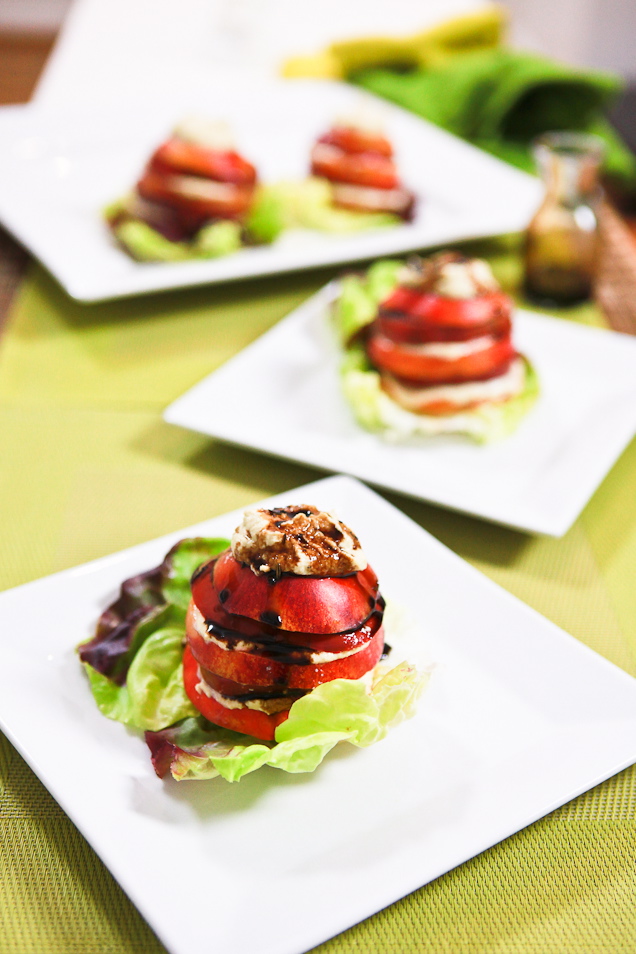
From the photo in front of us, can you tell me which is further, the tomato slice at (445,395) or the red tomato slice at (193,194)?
the red tomato slice at (193,194)

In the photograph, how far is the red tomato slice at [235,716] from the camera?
1.11m

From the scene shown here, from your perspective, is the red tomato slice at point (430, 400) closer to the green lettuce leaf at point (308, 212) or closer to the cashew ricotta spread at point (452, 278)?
the cashew ricotta spread at point (452, 278)

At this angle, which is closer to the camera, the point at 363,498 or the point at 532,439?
the point at 363,498

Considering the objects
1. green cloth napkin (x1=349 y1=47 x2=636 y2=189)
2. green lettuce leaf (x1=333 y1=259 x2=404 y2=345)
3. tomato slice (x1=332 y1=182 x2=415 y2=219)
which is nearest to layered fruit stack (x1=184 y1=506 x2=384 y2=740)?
green lettuce leaf (x1=333 y1=259 x2=404 y2=345)

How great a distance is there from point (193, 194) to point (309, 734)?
1.84m

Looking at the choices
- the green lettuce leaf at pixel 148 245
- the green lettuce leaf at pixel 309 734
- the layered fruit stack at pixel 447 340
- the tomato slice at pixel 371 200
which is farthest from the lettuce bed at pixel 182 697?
the tomato slice at pixel 371 200

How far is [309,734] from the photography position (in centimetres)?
108

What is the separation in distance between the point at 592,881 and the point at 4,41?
6.78 metres

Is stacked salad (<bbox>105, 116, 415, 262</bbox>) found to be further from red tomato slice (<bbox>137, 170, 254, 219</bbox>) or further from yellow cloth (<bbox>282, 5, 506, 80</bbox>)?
yellow cloth (<bbox>282, 5, 506, 80</bbox>)

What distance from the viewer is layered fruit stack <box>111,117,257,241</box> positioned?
2.55m

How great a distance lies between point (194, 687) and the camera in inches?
45.9

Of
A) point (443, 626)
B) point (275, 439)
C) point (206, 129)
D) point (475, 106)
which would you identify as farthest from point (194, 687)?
point (475, 106)

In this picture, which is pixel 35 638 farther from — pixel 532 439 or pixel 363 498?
pixel 532 439

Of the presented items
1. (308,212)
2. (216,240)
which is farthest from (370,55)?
(216,240)
